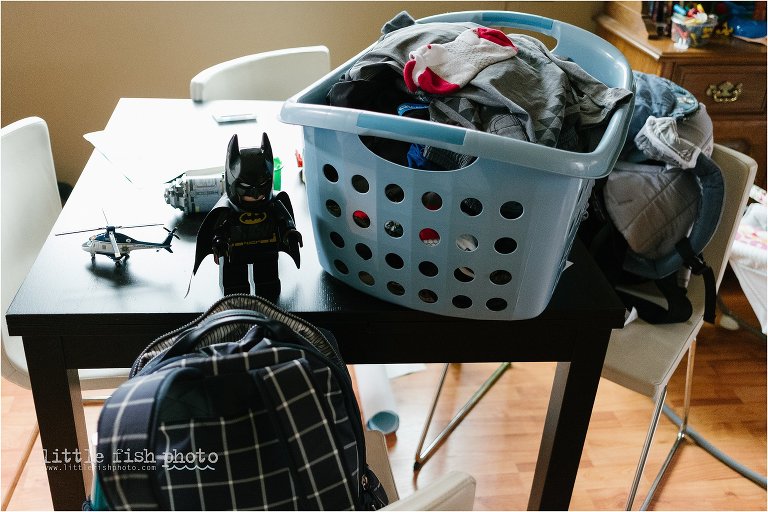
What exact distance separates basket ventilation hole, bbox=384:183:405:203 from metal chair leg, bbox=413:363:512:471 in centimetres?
88

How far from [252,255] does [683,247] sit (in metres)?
0.91

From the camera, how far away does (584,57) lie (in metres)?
1.22

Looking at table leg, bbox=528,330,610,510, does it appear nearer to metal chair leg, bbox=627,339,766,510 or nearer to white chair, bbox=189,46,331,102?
metal chair leg, bbox=627,339,766,510

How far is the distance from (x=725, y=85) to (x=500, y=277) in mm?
1579

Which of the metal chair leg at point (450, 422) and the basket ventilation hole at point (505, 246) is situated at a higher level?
the basket ventilation hole at point (505, 246)

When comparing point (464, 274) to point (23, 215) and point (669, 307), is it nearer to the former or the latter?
point (669, 307)

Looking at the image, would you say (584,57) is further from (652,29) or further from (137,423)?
(652,29)

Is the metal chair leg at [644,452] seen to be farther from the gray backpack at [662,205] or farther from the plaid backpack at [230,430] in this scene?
the plaid backpack at [230,430]

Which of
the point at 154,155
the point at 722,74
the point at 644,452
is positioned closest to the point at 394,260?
the point at 154,155

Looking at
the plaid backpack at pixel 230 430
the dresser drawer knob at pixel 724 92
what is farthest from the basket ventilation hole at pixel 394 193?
the dresser drawer knob at pixel 724 92

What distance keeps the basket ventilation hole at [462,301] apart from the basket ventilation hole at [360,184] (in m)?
0.19

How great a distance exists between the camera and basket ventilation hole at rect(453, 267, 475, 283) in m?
0.94

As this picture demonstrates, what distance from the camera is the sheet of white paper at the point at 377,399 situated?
1.85 metres

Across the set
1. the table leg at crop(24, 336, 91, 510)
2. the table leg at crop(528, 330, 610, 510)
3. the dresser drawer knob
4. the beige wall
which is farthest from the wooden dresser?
the table leg at crop(24, 336, 91, 510)
